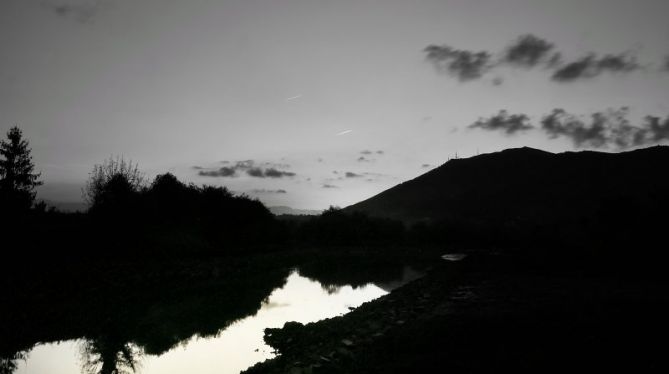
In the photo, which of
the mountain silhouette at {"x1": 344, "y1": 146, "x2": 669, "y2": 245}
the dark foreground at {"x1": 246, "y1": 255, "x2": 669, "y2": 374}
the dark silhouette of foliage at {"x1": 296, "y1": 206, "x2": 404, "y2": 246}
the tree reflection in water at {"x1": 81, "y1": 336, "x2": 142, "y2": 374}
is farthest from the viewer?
the mountain silhouette at {"x1": 344, "y1": 146, "x2": 669, "y2": 245}

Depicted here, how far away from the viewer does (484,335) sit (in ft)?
44.3

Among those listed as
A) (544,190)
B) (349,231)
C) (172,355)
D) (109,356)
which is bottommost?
(172,355)

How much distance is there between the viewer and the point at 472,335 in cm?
1350

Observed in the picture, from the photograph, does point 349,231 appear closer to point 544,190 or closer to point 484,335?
point 484,335

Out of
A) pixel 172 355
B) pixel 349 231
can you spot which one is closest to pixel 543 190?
pixel 349 231

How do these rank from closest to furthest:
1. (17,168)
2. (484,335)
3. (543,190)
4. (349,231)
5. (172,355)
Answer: (172,355)
(484,335)
(17,168)
(349,231)
(543,190)

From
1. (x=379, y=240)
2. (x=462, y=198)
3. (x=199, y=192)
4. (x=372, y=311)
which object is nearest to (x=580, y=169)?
(x=462, y=198)

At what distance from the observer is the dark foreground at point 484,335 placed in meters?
10.6

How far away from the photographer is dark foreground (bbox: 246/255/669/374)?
10.6m

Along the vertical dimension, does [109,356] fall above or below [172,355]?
above

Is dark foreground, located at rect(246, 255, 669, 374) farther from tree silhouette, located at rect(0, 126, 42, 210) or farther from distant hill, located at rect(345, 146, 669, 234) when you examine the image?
distant hill, located at rect(345, 146, 669, 234)

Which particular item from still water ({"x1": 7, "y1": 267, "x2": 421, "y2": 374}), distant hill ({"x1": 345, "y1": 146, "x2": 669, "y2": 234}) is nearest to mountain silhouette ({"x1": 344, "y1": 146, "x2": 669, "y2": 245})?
distant hill ({"x1": 345, "y1": 146, "x2": 669, "y2": 234})

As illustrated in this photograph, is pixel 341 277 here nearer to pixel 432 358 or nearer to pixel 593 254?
pixel 432 358

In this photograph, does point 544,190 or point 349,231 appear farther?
point 544,190
